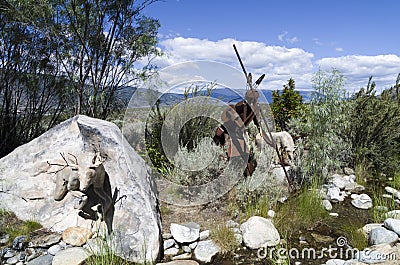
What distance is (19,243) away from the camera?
2.79 meters

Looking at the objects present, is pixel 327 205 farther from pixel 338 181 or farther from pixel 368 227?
pixel 338 181

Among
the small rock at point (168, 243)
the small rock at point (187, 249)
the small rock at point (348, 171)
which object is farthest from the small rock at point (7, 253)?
the small rock at point (348, 171)

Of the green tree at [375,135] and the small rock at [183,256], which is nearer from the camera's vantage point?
the small rock at [183,256]

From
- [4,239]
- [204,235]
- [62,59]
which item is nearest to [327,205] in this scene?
[204,235]

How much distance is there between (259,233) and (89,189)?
1729mm

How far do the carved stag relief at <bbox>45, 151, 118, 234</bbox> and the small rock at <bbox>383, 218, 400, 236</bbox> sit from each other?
8.95 ft

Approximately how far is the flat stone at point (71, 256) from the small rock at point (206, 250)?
3.19 feet

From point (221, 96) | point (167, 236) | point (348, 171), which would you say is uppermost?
point (221, 96)

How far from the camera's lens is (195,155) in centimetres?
417

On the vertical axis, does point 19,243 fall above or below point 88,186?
below

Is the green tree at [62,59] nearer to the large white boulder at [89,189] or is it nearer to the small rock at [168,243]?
the large white boulder at [89,189]

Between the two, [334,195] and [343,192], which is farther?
[343,192]

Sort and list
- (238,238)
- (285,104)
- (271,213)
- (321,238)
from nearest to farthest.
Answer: (238,238), (321,238), (271,213), (285,104)

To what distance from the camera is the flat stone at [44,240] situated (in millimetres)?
2830
